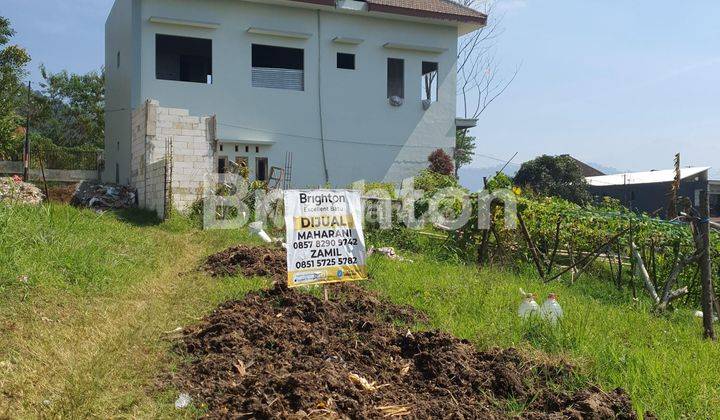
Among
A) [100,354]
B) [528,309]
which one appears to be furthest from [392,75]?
[100,354]

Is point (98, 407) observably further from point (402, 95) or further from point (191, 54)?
point (191, 54)

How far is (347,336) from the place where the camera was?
5059mm

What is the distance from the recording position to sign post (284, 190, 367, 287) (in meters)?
6.08

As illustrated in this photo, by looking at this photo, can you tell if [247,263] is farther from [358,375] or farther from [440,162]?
[440,162]

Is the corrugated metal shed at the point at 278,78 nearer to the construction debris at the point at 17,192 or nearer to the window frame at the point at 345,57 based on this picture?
the window frame at the point at 345,57

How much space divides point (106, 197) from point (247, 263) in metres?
9.83

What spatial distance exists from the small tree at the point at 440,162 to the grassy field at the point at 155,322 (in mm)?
12014

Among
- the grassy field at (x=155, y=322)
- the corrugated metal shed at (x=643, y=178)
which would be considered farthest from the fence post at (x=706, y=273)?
the corrugated metal shed at (x=643, y=178)

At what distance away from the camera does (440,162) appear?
2139 centimetres

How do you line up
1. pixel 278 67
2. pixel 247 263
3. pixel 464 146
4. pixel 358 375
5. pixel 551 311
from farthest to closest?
pixel 464 146
pixel 278 67
pixel 247 263
pixel 551 311
pixel 358 375

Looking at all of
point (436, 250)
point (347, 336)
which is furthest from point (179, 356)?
point (436, 250)

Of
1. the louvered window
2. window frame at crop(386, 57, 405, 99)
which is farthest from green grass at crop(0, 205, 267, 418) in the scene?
window frame at crop(386, 57, 405, 99)

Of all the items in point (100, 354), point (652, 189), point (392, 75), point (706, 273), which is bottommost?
point (100, 354)

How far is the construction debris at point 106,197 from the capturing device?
16172mm
